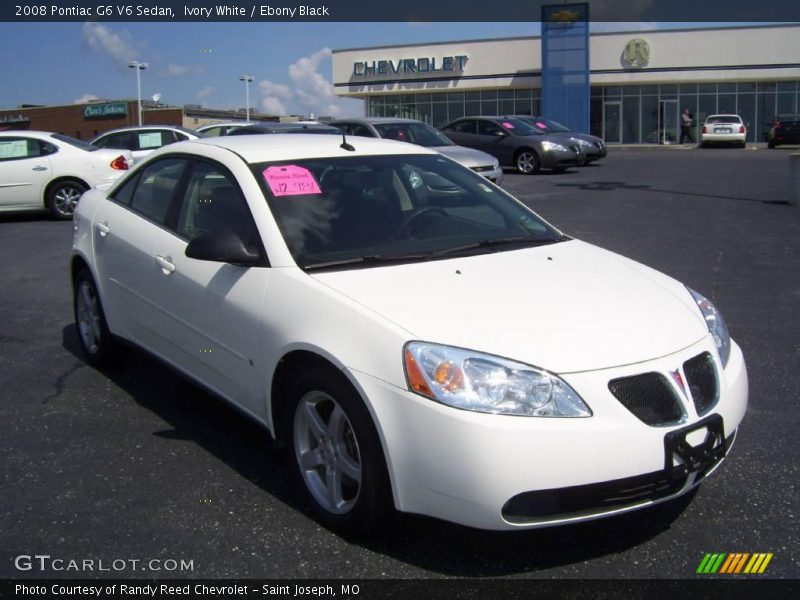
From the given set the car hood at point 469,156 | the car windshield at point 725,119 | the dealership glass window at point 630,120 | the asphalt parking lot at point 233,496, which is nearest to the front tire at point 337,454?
the asphalt parking lot at point 233,496

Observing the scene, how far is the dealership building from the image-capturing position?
4250cm

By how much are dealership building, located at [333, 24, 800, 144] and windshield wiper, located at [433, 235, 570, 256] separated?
42.3 meters

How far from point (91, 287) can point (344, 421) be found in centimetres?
285

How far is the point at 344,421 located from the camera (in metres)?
3.31

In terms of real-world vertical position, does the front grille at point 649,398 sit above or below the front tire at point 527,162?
below

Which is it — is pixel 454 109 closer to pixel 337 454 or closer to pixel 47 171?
pixel 47 171

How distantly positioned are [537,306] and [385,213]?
1124 millimetres

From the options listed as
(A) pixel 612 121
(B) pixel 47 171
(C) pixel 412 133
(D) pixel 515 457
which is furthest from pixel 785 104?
(D) pixel 515 457

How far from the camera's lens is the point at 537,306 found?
332 cm

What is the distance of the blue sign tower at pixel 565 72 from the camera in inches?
1706

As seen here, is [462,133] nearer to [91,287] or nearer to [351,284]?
[91,287]

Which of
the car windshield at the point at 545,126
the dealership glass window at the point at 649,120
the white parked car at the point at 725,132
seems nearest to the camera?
the car windshield at the point at 545,126

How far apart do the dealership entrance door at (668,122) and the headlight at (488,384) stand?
144ft
